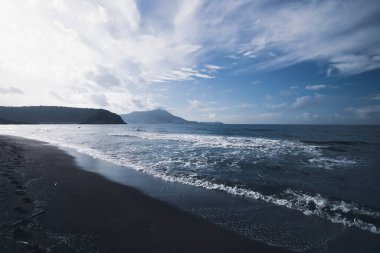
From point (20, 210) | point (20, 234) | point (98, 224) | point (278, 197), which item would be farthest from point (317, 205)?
point (20, 210)

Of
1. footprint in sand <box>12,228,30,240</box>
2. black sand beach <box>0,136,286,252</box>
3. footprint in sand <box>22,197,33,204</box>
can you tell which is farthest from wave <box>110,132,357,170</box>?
footprint in sand <box>12,228,30,240</box>

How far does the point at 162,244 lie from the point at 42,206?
4.63 meters

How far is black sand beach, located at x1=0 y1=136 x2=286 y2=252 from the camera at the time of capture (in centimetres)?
488

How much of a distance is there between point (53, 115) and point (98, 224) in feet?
738

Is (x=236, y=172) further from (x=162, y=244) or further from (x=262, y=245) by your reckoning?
(x=162, y=244)

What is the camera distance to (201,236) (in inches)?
219

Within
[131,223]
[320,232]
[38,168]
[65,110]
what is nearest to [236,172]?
[320,232]

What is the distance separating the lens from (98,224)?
591 cm

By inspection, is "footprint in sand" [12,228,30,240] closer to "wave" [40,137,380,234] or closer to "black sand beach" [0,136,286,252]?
"black sand beach" [0,136,286,252]

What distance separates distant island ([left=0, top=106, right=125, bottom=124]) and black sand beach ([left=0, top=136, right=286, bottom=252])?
191126mm

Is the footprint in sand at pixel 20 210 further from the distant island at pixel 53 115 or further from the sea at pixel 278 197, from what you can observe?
the distant island at pixel 53 115

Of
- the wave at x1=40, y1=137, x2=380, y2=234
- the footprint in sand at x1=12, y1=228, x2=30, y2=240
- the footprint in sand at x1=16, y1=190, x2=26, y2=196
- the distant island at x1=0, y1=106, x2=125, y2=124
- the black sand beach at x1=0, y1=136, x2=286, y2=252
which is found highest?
the distant island at x1=0, y1=106, x2=125, y2=124

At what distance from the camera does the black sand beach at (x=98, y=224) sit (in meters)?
4.88

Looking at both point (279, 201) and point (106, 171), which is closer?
point (279, 201)
